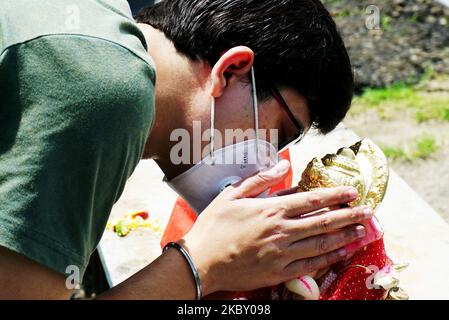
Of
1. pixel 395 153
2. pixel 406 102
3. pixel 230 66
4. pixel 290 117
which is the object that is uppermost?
pixel 230 66

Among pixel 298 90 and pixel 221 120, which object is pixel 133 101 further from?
pixel 298 90

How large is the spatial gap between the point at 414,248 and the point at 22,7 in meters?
1.87

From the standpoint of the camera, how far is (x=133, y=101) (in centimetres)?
160

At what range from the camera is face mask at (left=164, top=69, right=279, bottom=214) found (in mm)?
2033

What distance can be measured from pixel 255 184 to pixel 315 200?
0.61ft

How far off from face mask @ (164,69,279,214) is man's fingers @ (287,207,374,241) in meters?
0.24

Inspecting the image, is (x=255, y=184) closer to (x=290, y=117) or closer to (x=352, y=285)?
(x=290, y=117)

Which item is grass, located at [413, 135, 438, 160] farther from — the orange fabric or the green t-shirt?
the green t-shirt

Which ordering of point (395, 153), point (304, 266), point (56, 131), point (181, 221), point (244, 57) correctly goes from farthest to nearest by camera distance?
1. point (395, 153)
2. point (181, 221)
3. point (304, 266)
4. point (244, 57)
5. point (56, 131)

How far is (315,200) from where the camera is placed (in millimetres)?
1935

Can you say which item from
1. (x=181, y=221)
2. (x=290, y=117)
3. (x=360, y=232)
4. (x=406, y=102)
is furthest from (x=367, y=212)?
(x=406, y=102)

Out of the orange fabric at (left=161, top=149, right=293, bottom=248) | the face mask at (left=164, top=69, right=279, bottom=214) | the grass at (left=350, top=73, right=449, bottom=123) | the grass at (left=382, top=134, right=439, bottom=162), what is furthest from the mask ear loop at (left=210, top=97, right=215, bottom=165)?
the grass at (left=350, top=73, right=449, bottom=123)
